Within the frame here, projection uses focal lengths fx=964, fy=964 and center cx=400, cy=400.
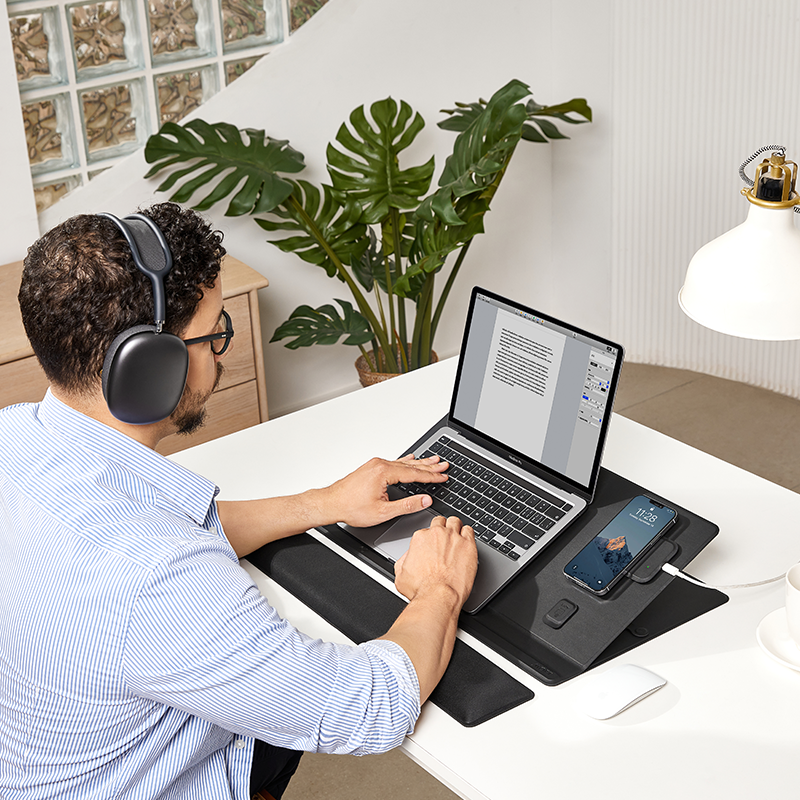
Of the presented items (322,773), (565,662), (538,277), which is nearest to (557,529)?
(565,662)

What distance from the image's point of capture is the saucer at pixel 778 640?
48.6 inches

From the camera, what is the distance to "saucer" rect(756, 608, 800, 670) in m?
1.23

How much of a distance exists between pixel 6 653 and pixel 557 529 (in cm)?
77

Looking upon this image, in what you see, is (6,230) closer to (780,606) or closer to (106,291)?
(106,291)

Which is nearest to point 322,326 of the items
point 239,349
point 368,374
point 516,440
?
point 368,374

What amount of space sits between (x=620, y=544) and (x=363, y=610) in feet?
1.24

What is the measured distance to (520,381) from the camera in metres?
1.53

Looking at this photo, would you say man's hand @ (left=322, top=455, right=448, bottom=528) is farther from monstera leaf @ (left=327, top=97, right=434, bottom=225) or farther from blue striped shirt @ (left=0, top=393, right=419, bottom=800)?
monstera leaf @ (left=327, top=97, right=434, bottom=225)

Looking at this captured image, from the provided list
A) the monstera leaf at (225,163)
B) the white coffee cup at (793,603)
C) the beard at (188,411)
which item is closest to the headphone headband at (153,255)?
the beard at (188,411)

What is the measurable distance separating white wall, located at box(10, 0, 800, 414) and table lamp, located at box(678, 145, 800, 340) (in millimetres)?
2244

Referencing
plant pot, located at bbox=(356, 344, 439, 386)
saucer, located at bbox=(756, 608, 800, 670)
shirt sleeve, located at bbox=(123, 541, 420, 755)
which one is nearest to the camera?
shirt sleeve, located at bbox=(123, 541, 420, 755)

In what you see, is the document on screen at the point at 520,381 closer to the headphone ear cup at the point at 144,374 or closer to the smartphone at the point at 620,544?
the smartphone at the point at 620,544

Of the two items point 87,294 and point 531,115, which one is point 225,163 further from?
point 87,294

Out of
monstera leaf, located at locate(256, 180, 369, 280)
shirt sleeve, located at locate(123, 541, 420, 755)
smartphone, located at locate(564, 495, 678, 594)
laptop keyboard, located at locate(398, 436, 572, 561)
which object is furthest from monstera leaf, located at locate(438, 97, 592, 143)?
shirt sleeve, located at locate(123, 541, 420, 755)
